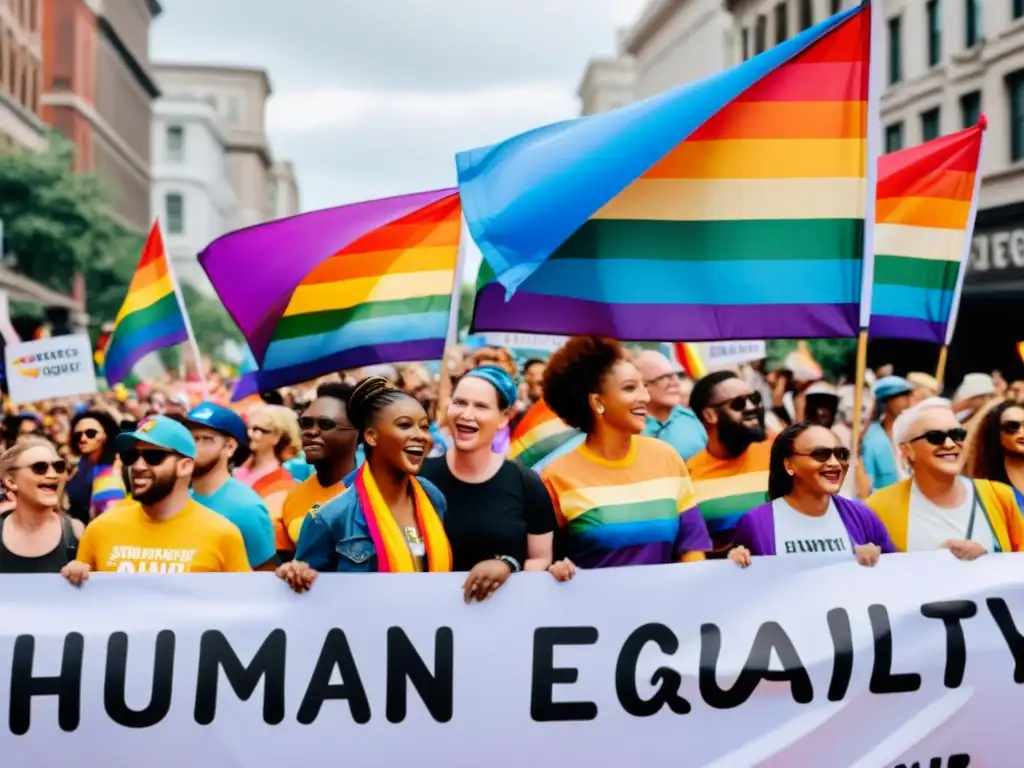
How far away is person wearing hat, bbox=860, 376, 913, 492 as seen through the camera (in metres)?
8.97

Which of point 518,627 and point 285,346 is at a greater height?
point 285,346

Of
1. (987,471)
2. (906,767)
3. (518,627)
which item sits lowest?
(906,767)

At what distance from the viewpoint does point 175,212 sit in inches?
4341

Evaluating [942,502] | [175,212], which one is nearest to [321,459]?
[942,502]

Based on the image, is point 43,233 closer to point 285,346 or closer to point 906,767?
point 285,346

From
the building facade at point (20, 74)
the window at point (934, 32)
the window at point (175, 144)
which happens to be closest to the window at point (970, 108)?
the window at point (934, 32)

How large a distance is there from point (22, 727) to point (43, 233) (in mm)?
36803

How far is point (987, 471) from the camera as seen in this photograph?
632 centimetres

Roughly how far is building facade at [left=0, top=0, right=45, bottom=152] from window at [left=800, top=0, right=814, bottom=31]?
21376 millimetres

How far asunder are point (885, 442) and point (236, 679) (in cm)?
526

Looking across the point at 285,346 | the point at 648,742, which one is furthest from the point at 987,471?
the point at 285,346

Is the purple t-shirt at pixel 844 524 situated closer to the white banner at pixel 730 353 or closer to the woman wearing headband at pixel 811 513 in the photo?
the woman wearing headband at pixel 811 513

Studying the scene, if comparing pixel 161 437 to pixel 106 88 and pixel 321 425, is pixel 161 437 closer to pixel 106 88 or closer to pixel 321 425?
pixel 321 425

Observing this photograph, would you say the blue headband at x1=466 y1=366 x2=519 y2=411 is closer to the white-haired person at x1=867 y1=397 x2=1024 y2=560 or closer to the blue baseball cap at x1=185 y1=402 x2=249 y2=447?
the blue baseball cap at x1=185 y1=402 x2=249 y2=447
